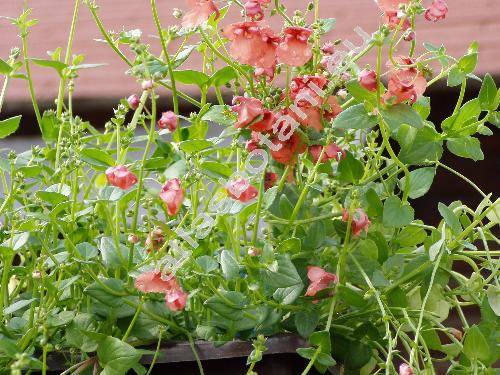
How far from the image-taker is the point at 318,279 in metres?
0.71

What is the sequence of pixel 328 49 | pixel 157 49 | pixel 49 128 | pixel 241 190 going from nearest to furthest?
pixel 241 190 < pixel 328 49 < pixel 49 128 < pixel 157 49

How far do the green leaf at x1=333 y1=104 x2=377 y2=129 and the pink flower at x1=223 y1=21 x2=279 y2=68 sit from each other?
7 cm

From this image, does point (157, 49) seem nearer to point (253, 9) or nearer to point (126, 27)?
point (126, 27)

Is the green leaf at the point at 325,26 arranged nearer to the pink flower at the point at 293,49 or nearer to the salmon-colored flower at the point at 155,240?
the pink flower at the point at 293,49

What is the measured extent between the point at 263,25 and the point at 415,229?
0.28 meters

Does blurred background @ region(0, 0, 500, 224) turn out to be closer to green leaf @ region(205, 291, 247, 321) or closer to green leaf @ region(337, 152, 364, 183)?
green leaf @ region(337, 152, 364, 183)

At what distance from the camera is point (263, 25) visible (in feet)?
2.22

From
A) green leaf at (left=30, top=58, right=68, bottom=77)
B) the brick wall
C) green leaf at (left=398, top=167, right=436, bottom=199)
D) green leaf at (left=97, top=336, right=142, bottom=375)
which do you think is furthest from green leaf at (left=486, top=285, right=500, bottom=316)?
the brick wall

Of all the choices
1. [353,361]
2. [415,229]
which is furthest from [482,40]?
[353,361]

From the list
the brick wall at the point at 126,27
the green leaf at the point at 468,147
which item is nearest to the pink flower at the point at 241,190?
the green leaf at the point at 468,147

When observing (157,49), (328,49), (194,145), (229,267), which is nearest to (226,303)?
(229,267)

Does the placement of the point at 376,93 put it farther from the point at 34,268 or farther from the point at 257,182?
the point at 34,268

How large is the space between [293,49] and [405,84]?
3.7 inches

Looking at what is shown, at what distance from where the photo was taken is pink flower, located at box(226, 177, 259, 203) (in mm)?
656
